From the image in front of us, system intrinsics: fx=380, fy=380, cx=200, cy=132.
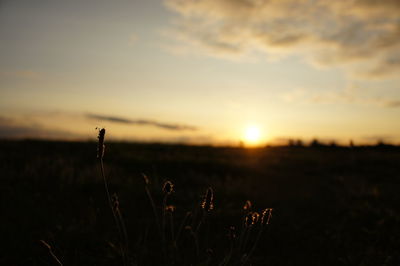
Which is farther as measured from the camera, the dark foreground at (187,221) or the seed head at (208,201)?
the dark foreground at (187,221)

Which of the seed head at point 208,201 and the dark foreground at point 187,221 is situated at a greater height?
the seed head at point 208,201

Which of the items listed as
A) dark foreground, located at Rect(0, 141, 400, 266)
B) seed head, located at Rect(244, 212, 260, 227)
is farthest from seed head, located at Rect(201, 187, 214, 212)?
dark foreground, located at Rect(0, 141, 400, 266)

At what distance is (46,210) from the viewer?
5.70 m

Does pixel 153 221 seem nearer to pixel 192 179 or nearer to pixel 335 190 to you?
pixel 192 179

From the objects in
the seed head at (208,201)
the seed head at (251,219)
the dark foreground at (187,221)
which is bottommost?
the dark foreground at (187,221)

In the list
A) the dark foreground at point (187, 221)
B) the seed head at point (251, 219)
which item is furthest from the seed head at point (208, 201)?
the dark foreground at point (187, 221)

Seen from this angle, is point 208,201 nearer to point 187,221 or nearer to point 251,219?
point 251,219

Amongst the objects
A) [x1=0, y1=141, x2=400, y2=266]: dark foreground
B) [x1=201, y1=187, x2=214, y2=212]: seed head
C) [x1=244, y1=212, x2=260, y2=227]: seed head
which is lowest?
[x1=0, y1=141, x2=400, y2=266]: dark foreground

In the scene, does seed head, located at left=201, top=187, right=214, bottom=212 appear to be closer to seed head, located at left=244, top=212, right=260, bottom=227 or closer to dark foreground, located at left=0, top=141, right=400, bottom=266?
seed head, located at left=244, top=212, right=260, bottom=227

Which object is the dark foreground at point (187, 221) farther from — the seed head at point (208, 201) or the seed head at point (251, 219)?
the seed head at point (208, 201)

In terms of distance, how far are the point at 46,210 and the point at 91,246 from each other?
1.69m

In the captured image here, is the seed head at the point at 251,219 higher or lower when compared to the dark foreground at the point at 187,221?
higher

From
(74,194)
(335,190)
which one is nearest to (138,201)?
(74,194)

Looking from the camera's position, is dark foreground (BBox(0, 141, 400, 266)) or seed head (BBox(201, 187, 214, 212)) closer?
seed head (BBox(201, 187, 214, 212))
